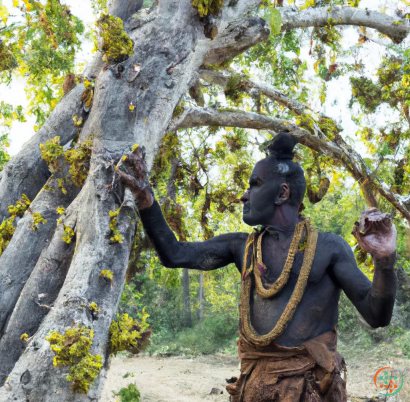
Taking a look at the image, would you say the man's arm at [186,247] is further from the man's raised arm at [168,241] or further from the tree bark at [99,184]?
the tree bark at [99,184]

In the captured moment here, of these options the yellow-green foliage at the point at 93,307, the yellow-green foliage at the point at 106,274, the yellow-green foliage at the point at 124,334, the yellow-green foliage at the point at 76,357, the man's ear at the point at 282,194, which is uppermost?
the man's ear at the point at 282,194

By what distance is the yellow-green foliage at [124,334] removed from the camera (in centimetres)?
274

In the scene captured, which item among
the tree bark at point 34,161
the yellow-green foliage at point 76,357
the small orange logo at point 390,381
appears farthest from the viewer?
the small orange logo at point 390,381

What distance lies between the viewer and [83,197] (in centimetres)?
304

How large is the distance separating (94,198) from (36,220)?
59 centimetres

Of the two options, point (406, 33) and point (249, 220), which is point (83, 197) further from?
point (406, 33)

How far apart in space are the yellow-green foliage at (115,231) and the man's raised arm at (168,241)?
0.20m

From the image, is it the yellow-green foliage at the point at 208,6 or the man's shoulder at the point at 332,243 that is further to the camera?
the yellow-green foliage at the point at 208,6

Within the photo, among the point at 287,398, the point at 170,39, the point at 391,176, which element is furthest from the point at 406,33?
the point at 287,398

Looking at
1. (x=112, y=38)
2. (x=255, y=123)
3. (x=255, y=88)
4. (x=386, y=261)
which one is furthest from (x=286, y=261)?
(x=255, y=88)

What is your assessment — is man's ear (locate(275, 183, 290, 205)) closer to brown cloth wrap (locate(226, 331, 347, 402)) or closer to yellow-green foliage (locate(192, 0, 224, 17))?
brown cloth wrap (locate(226, 331, 347, 402))

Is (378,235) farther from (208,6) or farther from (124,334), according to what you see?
(208,6)

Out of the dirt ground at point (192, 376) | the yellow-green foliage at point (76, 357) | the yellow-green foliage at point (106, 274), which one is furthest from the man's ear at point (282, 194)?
the dirt ground at point (192, 376)

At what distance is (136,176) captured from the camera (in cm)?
306
